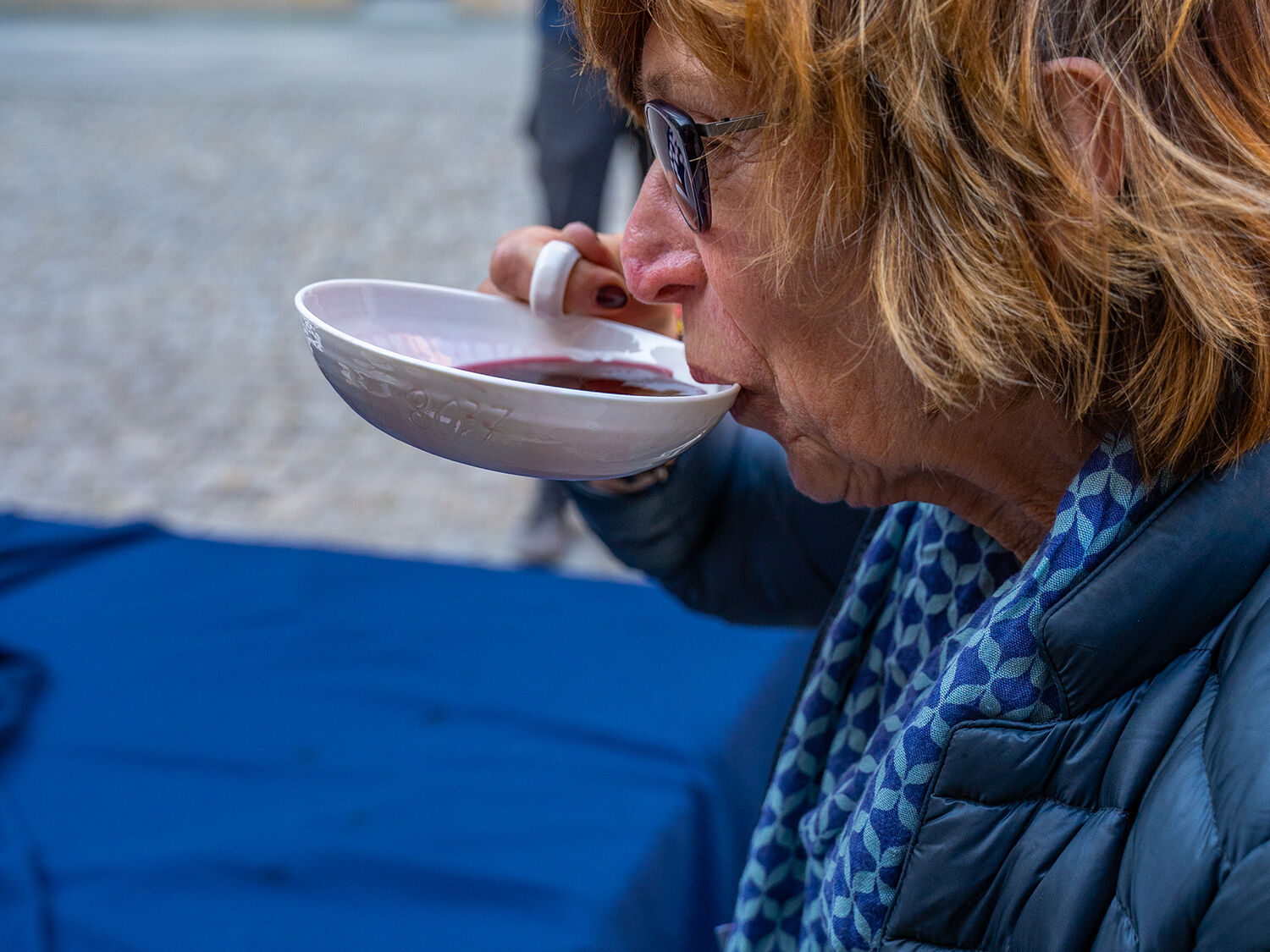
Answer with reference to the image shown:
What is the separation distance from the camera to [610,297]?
1.12m

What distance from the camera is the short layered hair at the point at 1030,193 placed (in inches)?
27.0

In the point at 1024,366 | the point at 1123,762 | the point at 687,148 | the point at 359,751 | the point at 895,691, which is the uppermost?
the point at 687,148

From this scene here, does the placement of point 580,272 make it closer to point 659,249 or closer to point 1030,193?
point 659,249

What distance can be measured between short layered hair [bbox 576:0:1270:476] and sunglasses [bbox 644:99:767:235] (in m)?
0.03

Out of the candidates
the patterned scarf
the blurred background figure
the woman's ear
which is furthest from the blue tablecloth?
the blurred background figure

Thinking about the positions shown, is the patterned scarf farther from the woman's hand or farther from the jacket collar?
the woman's hand

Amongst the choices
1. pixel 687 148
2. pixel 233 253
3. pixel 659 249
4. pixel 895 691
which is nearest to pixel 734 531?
pixel 895 691

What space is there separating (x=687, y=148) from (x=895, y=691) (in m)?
0.56

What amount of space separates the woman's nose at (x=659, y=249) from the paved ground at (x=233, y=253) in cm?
172

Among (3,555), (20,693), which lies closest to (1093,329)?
(20,693)

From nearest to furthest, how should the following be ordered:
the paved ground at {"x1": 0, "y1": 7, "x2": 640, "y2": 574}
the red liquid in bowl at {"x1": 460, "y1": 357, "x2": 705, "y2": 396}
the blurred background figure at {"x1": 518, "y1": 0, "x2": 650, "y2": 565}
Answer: the red liquid in bowl at {"x1": 460, "y1": 357, "x2": 705, "y2": 396} → the blurred background figure at {"x1": 518, "y1": 0, "x2": 650, "y2": 565} → the paved ground at {"x1": 0, "y1": 7, "x2": 640, "y2": 574}

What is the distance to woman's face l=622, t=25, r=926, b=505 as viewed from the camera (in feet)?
2.64

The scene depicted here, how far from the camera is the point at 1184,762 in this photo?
0.70 m

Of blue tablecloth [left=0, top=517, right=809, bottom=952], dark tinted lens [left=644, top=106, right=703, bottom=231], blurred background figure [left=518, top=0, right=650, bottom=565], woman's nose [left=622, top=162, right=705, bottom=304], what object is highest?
dark tinted lens [left=644, top=106, right=703, bottom=231]
